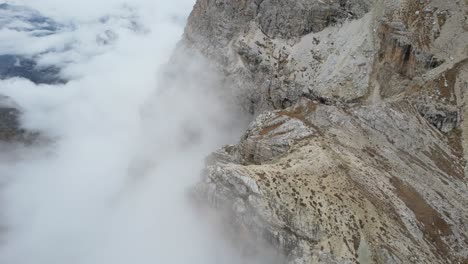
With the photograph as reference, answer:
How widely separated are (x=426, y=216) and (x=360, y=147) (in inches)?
461

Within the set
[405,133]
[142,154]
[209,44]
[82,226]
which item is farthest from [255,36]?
[82,226]

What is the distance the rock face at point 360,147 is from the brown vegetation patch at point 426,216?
13 cm

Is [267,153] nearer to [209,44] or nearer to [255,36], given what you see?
[255,36]

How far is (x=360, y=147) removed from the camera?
48969 mm

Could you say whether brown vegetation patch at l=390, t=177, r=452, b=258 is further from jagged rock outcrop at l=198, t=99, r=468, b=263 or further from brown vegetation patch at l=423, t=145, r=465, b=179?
brown vegetation patch at l=423, t=145, r=465, b=179

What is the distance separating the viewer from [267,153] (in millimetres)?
52938

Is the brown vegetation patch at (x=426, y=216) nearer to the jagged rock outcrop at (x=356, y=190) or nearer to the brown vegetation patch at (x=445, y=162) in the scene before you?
the jagged rock outcrop at (x=356, y=190)

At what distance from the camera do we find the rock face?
1545 inches

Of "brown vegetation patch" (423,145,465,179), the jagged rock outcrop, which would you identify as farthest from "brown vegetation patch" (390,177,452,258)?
"brown vegetation patch" (423,145,465,179)

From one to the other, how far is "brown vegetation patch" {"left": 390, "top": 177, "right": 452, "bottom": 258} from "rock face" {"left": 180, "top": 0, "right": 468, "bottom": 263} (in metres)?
0.13

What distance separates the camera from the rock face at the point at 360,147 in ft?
129

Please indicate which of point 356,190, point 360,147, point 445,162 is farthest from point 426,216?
point 360,147

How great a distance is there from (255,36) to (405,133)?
4707 centimetres

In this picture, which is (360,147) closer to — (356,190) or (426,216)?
(356,190)
